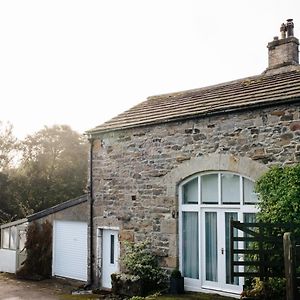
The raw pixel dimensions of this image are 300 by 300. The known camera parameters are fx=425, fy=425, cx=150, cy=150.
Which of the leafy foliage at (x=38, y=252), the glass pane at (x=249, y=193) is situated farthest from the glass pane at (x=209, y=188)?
the leafy foliage at (x=38, y=252)

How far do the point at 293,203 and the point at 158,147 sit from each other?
4.54m

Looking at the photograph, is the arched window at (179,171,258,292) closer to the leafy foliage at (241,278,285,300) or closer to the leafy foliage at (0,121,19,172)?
the leafy foliage at (241,278,285,300)

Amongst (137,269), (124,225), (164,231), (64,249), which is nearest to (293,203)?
(164,231)

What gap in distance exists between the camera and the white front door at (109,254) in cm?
1380

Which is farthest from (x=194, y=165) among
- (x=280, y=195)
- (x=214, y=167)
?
(x=280, y=195)

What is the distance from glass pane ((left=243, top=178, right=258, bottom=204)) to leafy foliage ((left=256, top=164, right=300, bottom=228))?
0.50 meters

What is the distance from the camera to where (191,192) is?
11.8 meters

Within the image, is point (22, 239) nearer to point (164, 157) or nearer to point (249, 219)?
point (164, 157)

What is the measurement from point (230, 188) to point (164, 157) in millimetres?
Result: 2287

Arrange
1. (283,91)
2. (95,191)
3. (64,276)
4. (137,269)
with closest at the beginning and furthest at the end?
(283,91), (137,269), (95,191), (64,276)

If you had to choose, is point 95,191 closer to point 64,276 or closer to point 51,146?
point 64,276

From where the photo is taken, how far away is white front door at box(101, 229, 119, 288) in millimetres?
13797

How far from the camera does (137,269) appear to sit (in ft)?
39.3

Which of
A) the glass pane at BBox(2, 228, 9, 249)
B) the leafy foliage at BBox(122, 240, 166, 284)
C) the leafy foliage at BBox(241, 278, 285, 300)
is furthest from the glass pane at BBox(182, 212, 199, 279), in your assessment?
the glass pane at BBox(2, 228, 9, 249)
